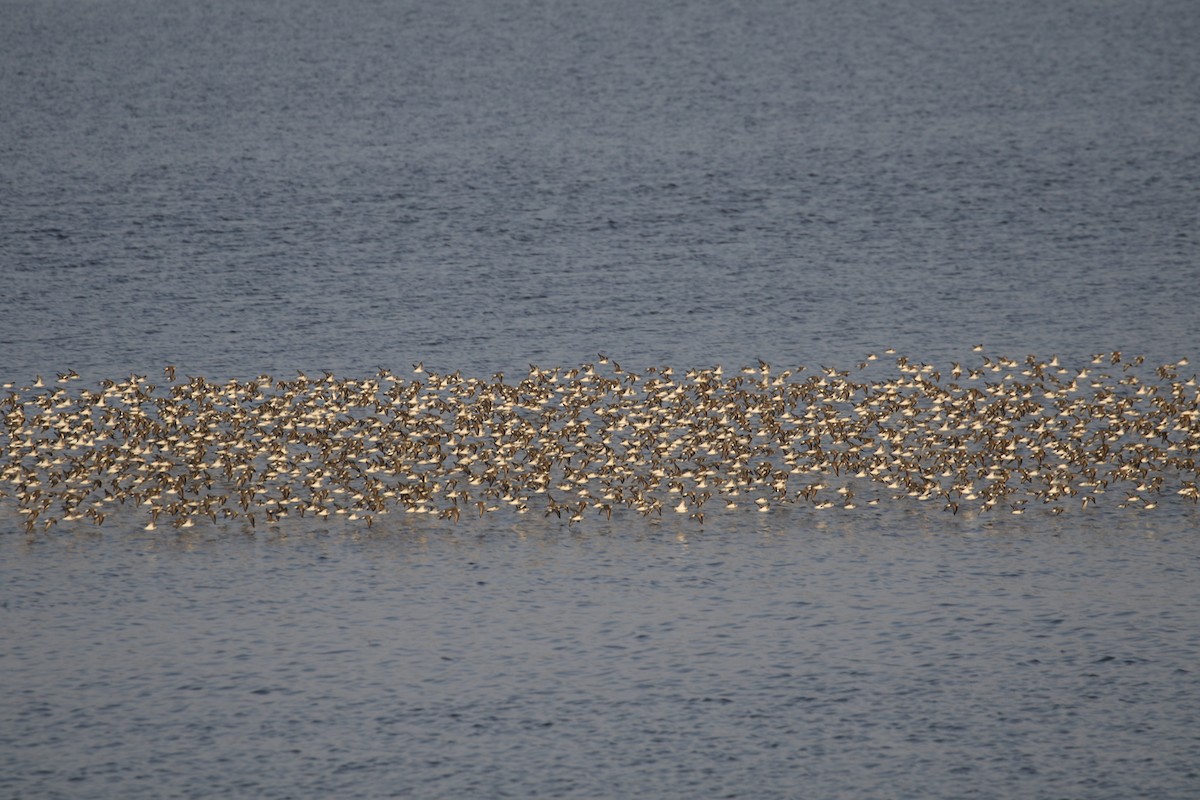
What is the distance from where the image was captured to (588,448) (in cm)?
3931

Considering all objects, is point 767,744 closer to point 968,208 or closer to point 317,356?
point 317,356

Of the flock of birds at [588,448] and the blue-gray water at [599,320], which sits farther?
the flock of birds at [588,448]

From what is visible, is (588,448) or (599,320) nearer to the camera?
(588,448)

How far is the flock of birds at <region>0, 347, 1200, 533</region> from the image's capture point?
36375mm

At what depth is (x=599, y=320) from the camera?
60.0m

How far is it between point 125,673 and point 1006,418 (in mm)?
23813

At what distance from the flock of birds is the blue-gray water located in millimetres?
1323

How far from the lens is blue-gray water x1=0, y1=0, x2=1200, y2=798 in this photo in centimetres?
2594

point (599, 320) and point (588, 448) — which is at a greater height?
point (599, 320)

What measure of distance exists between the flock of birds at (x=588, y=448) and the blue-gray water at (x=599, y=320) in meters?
1.32

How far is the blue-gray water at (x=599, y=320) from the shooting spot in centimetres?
2594

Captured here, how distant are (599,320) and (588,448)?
21.1 m

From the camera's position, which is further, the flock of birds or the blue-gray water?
the flock of birds

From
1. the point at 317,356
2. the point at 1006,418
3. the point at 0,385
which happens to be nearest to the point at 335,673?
the point at 1006,418
